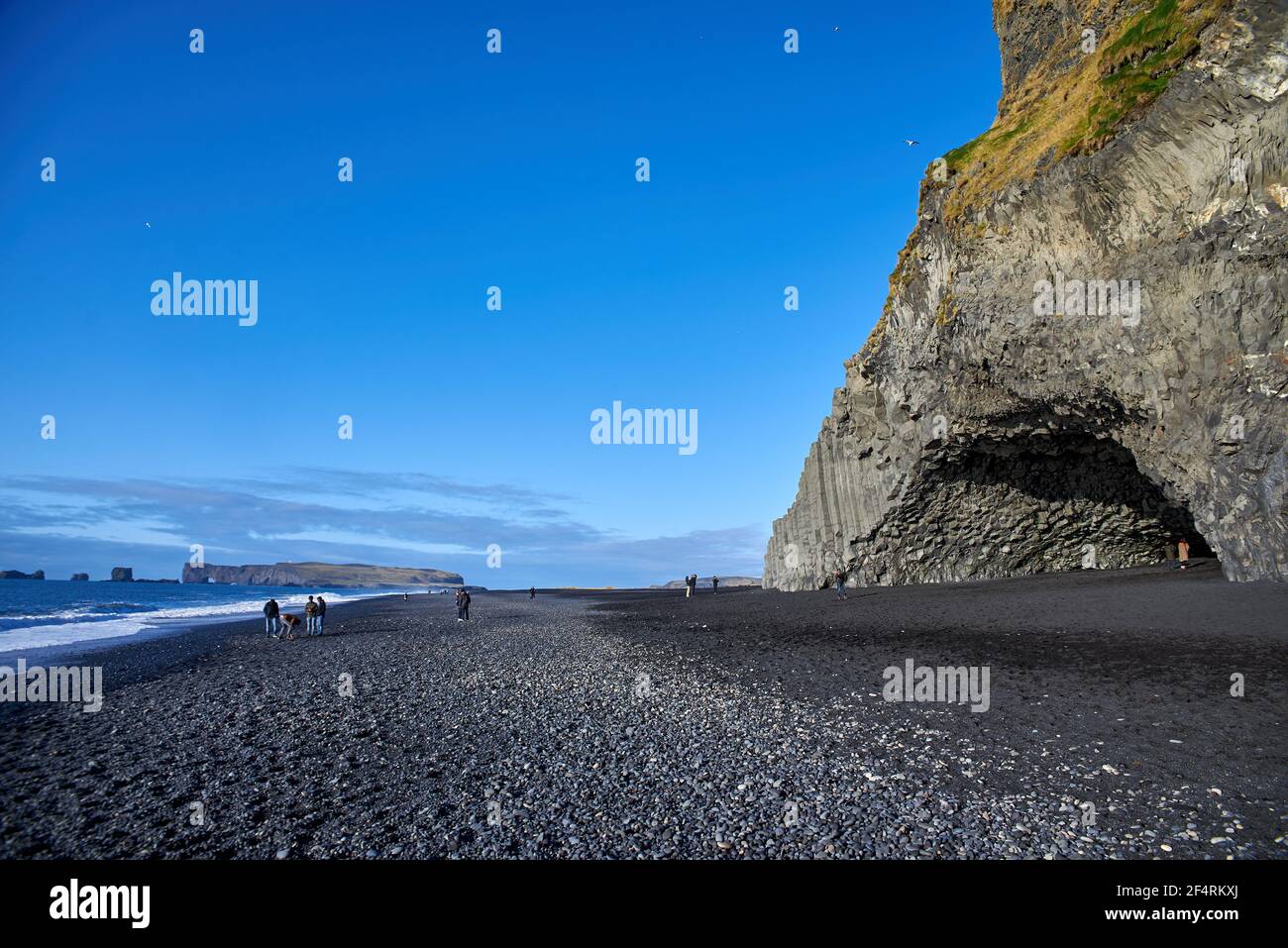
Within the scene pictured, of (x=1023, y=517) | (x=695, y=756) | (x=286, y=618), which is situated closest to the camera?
(x=695, y=756)

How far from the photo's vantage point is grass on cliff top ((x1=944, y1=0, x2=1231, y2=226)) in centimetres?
2494

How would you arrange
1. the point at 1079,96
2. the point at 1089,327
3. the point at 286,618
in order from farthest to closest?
the point at 286,618 → the point at 1079,96 → the point at 1089,327

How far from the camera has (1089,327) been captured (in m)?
28.2

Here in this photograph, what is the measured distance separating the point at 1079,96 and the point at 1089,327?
12.5 m

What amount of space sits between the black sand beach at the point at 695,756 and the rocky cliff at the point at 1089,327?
8.93 metres

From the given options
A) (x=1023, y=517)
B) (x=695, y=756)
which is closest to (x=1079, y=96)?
→ (x=1023, y=517)

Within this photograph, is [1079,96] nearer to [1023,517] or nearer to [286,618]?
[1023,517]

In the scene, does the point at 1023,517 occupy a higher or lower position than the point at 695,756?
higher

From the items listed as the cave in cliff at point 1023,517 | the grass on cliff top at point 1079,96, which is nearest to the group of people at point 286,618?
the cave in cliff at point 1023,517

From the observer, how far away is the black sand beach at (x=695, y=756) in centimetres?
755

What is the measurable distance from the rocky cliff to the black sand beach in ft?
29.3

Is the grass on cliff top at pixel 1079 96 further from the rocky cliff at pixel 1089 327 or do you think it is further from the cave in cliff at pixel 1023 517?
the cave in cliff at pixel 1023 517

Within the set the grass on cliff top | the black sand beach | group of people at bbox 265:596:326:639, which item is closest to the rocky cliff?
the grass on cliff top
